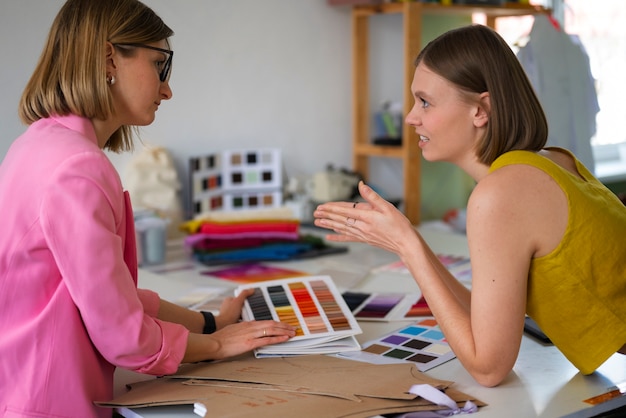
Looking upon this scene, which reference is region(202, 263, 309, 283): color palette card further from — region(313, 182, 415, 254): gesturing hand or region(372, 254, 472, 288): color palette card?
region(313, 182, 415, 254): gesturing hand

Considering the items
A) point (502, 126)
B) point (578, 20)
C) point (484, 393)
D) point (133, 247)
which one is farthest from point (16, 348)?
point (578, 20)

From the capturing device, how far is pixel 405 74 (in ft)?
10.3

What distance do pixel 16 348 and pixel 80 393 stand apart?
12 cm

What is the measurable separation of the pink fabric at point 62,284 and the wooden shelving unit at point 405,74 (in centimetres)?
204

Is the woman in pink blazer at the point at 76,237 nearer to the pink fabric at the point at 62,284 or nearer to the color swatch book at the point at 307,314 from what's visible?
the pink fabric at the point at 62,284

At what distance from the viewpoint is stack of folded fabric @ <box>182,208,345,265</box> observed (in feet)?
8.24

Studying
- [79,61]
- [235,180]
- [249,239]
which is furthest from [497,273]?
[235,180]

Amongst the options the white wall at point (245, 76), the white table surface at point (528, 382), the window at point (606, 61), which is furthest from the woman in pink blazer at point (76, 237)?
the window at point (606, 61)

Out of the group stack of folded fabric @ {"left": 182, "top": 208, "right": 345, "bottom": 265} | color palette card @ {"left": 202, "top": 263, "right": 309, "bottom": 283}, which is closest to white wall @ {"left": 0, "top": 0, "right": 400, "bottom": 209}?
stack of folded fabric @ {"left": 182, "top": 208, "right": 345, "bottom": 265}

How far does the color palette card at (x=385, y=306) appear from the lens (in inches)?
69.2

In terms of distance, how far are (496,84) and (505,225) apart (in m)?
0.26

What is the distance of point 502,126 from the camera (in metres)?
1.39

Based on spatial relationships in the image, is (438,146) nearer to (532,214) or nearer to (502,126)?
(502,126)

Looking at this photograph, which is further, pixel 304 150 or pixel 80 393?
pixel 304 150
